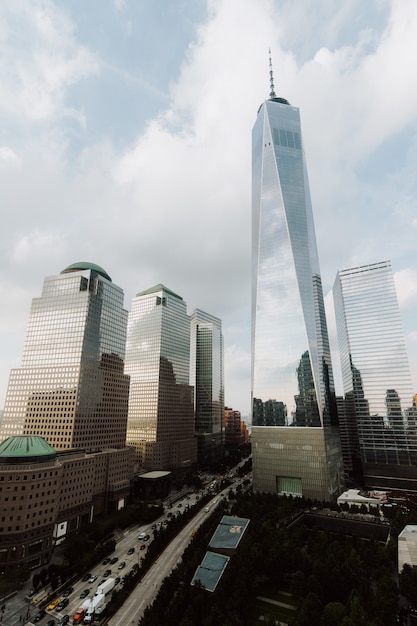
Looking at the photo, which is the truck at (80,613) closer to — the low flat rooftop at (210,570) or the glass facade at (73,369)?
the low flat rooftop at (210,570)

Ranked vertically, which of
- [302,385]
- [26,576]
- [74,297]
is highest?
[74,297]

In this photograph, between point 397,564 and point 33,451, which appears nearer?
point 397,564

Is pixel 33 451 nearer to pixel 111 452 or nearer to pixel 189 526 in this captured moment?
pixel 111 452

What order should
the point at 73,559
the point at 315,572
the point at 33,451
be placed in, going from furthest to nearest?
the point at 33,451, the point at 73,559, the point at 315,572

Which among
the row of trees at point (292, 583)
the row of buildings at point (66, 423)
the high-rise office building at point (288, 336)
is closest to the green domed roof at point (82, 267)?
the row of buildings at point (66, 423)

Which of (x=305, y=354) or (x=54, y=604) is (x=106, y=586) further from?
(x=305, y=354)

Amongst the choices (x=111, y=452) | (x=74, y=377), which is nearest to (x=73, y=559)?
(x=111, y=452)
